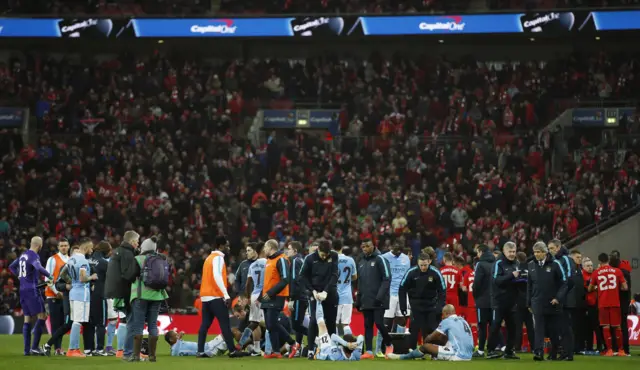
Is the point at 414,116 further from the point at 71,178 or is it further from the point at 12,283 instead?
the point at 12,283

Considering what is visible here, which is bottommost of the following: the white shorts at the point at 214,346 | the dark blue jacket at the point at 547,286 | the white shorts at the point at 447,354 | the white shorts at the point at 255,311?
the white shorts at the point at 447,354

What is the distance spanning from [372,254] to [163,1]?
25290mm

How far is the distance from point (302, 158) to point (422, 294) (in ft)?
61.7

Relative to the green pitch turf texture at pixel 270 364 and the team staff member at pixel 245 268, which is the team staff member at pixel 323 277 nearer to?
the green pitch turf texture at pixel 270 364

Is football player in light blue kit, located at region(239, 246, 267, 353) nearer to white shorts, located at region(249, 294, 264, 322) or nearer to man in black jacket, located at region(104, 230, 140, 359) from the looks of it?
white shorts, located at region(249, 294, 264, 322)

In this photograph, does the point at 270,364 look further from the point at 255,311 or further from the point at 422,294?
the point at 422,294

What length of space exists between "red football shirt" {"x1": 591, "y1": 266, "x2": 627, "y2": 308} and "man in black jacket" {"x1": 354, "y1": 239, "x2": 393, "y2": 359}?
16.2 ft

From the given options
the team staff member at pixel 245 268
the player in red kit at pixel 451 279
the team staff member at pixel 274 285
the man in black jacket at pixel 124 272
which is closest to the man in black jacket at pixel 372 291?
the team staff member at pixel 274 285

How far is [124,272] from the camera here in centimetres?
1758

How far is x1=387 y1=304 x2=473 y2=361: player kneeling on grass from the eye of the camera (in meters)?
19.2

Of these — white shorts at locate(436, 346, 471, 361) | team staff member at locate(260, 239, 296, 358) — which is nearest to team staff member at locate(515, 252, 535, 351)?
white shorts at locate(436, 346, 471, 361)

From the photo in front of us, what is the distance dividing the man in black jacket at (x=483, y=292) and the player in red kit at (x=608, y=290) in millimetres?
2497

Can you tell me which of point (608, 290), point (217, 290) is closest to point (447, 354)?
A: point (217, 290)

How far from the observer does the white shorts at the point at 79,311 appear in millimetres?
19859
